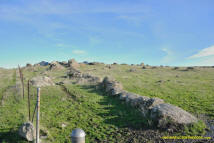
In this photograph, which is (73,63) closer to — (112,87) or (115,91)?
(112,87)

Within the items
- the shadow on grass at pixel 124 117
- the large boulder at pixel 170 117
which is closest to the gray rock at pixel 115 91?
the shadow on grass at pixel 124 117

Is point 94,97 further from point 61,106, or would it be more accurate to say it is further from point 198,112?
point 198,112

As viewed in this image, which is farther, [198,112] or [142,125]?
[198,112]

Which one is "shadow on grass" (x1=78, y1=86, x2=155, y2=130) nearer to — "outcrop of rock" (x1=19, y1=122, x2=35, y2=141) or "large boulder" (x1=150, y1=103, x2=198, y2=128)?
"large boulder" (x1=150, y1=103, x2=198, y2=128)

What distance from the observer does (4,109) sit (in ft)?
62.1

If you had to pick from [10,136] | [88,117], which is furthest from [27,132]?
[88,117]

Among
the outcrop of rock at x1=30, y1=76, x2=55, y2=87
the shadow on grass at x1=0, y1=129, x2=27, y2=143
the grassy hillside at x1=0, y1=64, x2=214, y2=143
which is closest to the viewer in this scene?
the shadow on grass at x1=0, y1=129, x2=27, y2=143

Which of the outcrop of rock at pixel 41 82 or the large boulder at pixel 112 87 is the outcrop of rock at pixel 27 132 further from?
the outcrop of rock at pixel 41 82

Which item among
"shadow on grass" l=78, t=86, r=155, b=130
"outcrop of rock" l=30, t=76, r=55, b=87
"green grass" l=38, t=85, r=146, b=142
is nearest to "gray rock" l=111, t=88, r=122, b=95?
"green grass" l=38, t=85, r=146, b=142

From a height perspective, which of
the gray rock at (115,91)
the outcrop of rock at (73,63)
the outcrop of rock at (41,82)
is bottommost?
the gray rock at (115,91)

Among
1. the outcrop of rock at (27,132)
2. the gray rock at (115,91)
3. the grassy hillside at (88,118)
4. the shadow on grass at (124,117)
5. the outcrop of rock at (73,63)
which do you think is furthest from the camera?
the outcrop of rock at (73,63)

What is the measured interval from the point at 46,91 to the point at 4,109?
8.88 m

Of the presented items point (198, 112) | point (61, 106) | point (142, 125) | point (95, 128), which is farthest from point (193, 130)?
point (61, 106)

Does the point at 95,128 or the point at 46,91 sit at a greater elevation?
the point at 46,91
